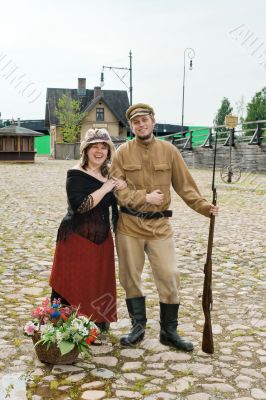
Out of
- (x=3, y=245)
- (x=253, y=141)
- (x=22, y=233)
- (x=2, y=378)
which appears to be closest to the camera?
(x=2, y=378)

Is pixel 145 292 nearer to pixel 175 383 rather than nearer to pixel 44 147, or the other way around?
pixel 175 383

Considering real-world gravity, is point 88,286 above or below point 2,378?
above

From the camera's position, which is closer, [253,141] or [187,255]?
[187,255]

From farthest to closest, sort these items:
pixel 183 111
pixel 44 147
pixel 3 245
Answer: pixel 44 147 < pixel 183 111 < pixel 3 245

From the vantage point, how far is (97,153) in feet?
13.8

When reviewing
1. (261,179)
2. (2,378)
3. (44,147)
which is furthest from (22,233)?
(44,147)

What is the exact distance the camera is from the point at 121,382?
11.8 ft

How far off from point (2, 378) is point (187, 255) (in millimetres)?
4652

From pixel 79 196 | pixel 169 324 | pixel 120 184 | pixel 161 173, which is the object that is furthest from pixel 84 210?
Result: pixel 169 324

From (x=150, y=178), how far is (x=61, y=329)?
1.39 metres

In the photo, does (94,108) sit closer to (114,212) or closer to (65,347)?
(114,212)

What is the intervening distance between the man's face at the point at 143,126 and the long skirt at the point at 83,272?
0.91m

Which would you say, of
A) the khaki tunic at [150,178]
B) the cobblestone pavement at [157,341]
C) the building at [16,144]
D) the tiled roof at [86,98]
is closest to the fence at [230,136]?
the building at [16,144]

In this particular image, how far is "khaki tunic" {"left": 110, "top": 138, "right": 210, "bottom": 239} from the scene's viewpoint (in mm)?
4234
